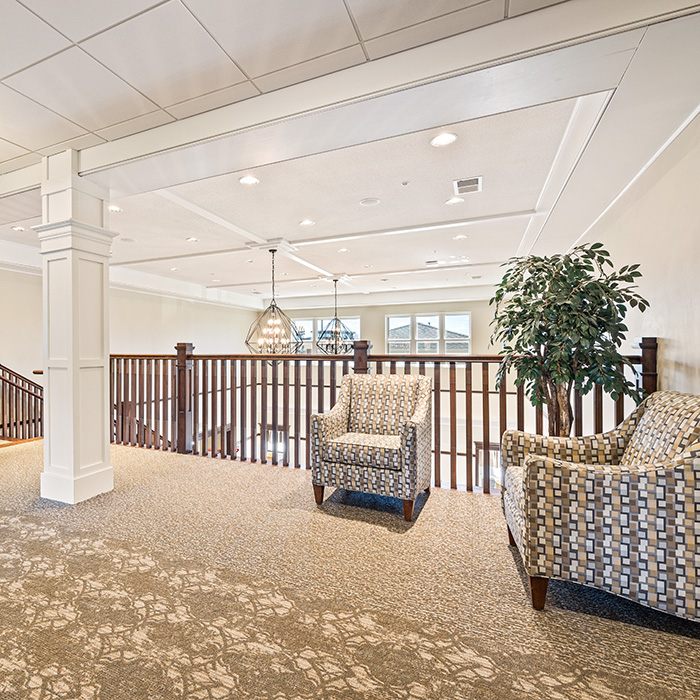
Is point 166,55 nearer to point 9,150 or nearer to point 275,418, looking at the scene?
point 9,150

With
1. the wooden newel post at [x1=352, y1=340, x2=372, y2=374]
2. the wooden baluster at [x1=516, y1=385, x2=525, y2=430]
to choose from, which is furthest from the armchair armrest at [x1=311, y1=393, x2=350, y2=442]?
the wooden baluster at [x1=516, y1=385, x2=525, y2=430]

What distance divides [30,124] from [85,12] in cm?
129

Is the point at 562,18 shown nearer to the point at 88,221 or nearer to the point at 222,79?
the point at 222,79

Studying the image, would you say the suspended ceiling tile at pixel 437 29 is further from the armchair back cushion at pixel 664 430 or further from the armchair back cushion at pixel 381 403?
the armchair back cushion at pixel 381 403

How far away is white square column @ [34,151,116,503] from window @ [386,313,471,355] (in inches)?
321

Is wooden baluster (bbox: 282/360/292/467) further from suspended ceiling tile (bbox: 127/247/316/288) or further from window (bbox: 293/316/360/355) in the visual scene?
window (bbox: 293/316/360/355)

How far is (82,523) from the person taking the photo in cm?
254

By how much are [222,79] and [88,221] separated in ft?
5.23

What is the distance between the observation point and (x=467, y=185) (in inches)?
149

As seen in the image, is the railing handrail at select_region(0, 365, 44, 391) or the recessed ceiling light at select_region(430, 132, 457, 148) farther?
the railing handrail at select_region(0, 365, 44, 391)

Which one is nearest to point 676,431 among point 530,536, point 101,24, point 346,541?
point 530,536

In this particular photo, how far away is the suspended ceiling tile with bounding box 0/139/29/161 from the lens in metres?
2.94

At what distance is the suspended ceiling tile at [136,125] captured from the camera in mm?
2615

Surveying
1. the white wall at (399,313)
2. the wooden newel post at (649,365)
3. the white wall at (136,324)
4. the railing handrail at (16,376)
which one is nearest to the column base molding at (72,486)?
the railing handrail at (16,376)
